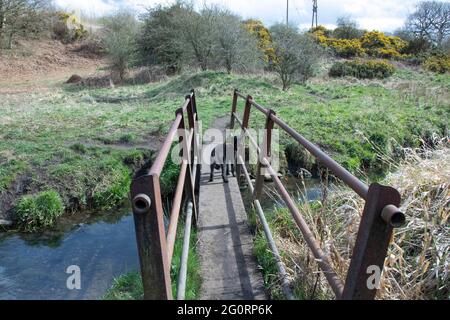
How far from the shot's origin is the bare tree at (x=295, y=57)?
18.6 m

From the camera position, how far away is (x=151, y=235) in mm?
1733

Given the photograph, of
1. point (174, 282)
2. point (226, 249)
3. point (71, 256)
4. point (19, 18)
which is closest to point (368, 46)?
point (19, 18)

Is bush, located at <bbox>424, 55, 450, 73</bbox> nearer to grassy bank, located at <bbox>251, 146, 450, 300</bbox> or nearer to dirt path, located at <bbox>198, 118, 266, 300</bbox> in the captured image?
grassy bank, located at <bbox>251, 146, 450, 300</bbox>

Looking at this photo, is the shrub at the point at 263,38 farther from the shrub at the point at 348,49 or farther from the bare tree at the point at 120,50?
the bare tree at the point at 120,50

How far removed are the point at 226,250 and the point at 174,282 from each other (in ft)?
1.85

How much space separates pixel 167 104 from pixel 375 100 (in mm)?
7721

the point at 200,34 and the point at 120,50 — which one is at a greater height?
the point at 200,34

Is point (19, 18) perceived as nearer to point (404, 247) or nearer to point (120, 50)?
point (120, 50)

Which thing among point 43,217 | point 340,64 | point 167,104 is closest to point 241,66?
point 340,64

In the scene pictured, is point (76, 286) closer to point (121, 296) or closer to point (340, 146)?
point (121, 296)

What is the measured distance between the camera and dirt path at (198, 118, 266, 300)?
3.03 meters

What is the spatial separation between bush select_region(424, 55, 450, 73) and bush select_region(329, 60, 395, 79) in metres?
4.05

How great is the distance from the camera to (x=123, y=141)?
31.5 ft

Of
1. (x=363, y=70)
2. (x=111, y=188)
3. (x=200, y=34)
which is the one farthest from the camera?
(x=363, y=70)
